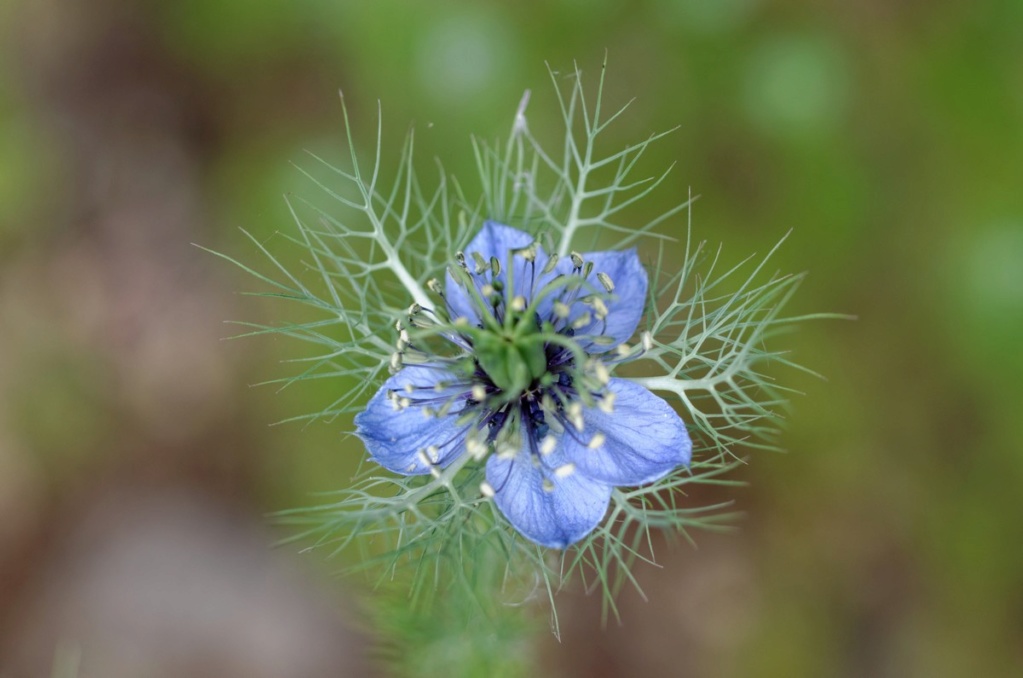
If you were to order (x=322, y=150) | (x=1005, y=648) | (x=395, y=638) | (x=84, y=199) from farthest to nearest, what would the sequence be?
(x=84, y=199)
(x=322, y=150)
(x=1005, y=648)
(x=395, y=638)

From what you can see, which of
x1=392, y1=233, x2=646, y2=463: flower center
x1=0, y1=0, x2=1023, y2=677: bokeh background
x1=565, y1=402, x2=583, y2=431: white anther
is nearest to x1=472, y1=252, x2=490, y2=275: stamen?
x1=392, y1=233, x2=646, y2=463: flower center

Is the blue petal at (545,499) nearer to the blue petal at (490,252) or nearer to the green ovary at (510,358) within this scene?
the green ovary at (510,358)

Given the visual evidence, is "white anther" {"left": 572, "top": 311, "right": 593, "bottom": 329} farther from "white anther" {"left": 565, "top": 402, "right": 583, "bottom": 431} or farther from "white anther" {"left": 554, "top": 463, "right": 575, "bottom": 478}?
"white anther" {"left": 554, "top": 463, "right": 575, "bottom": 478}

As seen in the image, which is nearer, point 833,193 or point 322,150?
point 833,193

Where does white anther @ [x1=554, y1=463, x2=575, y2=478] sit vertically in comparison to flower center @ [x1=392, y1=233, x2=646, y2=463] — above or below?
below

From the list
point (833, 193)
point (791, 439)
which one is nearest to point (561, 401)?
point (791, 439)

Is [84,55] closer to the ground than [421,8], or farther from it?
closer to the ground

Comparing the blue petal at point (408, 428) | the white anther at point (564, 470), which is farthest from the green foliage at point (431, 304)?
the white anther at point (564, 470)

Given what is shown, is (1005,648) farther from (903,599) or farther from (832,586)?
(832,586)
